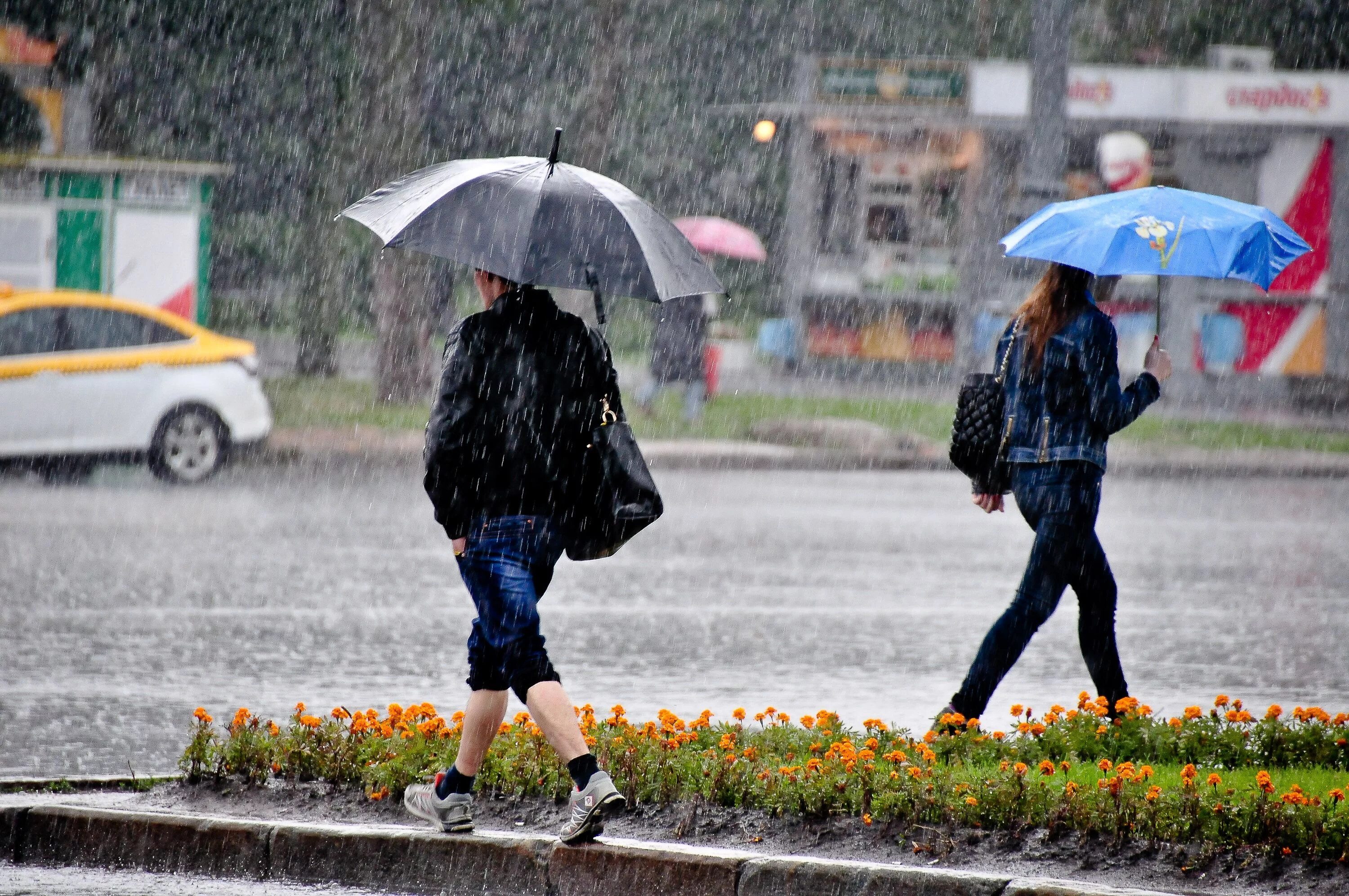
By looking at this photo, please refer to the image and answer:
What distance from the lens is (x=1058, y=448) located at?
585 centimetres

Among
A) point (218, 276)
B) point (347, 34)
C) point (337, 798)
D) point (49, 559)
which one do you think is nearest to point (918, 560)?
point (49, 559)

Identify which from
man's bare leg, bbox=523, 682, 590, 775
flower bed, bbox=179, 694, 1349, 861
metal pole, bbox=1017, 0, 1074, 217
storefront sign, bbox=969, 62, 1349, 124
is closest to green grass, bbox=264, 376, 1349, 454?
metal pole, bbox=1017, 0, 1074, 217

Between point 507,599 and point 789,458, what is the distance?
518 inches

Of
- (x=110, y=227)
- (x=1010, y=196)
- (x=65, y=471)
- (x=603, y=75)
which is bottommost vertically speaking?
(x=65, y=471)

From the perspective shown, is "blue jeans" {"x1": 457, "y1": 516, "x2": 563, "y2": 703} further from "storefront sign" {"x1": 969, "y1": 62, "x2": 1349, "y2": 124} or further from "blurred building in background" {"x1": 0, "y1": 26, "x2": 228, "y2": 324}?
"storefront sign" {"x1": 969, "y1": 62, "x2": 1349, "y2": 124}

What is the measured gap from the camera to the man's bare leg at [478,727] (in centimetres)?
480

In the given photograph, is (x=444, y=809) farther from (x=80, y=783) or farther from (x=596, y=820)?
(x=80, y=783)

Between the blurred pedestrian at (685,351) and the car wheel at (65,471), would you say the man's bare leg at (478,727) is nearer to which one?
the car wheel at (65,471)

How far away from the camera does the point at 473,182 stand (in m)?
4.97

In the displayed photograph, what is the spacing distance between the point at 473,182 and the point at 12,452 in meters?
10.7

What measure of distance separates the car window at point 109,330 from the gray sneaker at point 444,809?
10.8 metres

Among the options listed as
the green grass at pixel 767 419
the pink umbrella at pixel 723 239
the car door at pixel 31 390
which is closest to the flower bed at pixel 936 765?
the car door at pixel 31 390

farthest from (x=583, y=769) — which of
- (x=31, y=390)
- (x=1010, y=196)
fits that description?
(x=1010, y=196)

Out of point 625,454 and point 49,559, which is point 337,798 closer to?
point 625,454
